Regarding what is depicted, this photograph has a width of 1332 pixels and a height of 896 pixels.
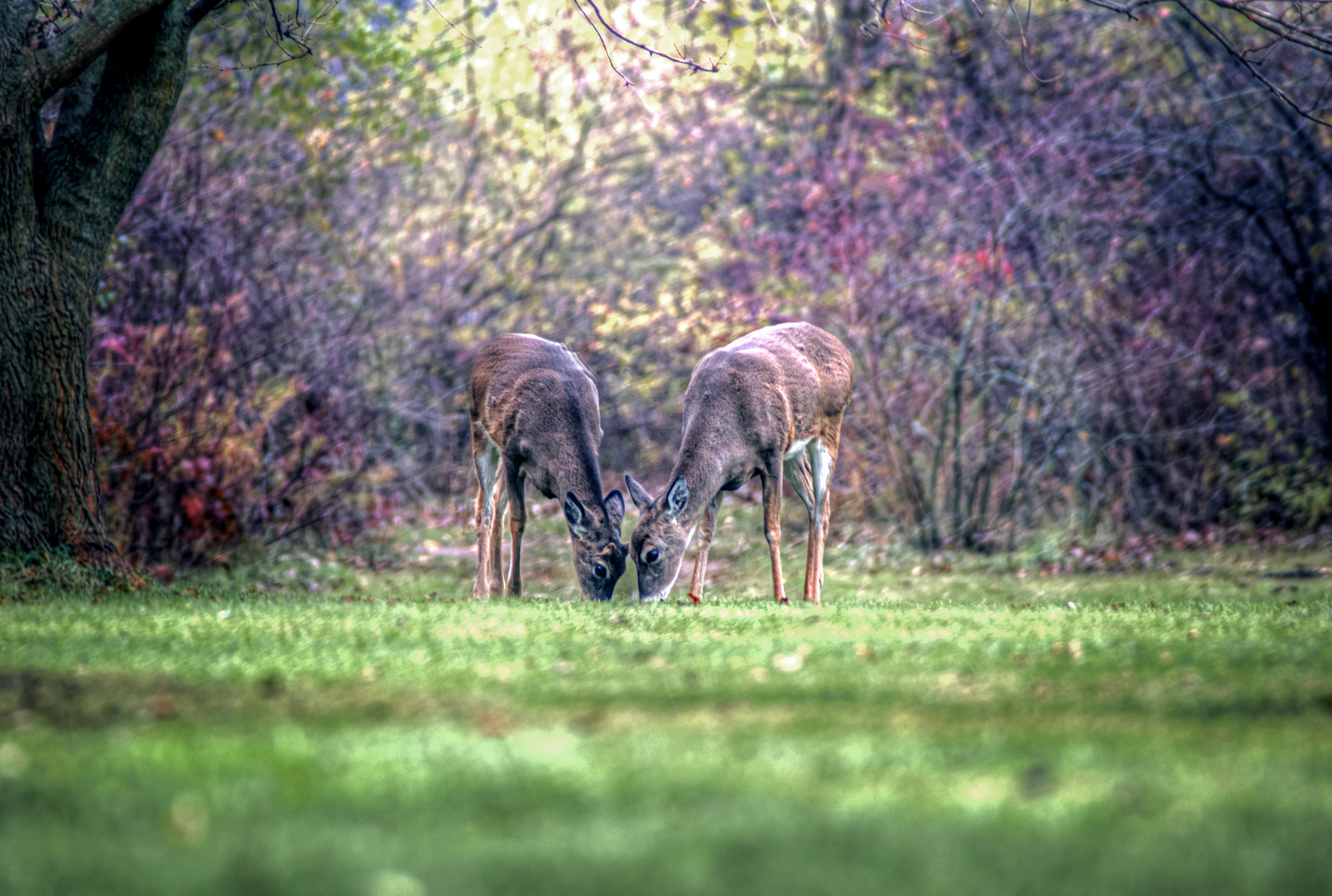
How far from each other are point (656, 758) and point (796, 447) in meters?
7.48

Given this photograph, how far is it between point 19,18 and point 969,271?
10.4 metres

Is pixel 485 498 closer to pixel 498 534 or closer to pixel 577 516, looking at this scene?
pixel 498 534

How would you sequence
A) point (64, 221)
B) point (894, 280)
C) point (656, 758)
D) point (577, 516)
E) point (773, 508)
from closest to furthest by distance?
point (656, 758) < point (64, 221) < point (577, 516) < point (773, 508) < point (894, 280)

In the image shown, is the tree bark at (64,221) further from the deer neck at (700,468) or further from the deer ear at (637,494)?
the deer neck at (700,468)

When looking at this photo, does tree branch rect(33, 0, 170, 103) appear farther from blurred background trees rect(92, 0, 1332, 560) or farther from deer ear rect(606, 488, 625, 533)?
deer ear rect(606, 488, 625, 533)

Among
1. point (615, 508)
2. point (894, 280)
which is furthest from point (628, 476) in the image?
point (894, 280)

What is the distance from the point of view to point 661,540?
10.1 metres

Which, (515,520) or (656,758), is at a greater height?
(515,520)

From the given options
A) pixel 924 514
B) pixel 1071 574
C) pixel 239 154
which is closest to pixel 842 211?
pixel 924 514

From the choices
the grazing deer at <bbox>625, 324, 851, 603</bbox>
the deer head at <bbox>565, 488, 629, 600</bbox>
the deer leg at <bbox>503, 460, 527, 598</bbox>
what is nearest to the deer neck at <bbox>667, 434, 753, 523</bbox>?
the grazing deer at <bbox>625, 324, 851, 603</bbox>

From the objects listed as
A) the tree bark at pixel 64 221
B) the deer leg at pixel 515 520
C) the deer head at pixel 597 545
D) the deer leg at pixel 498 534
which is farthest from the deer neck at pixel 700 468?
the tree bark at pixel 64 221

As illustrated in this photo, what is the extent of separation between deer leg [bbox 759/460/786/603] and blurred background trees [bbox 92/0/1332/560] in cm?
457

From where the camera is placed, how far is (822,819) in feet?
9.42

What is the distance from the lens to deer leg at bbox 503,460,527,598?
10484 mm
